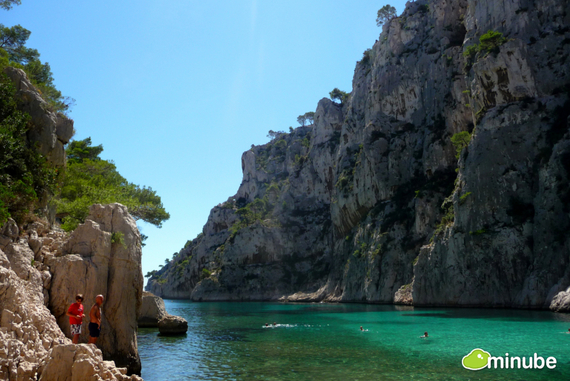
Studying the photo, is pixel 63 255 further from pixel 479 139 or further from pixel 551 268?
pixel 479 139

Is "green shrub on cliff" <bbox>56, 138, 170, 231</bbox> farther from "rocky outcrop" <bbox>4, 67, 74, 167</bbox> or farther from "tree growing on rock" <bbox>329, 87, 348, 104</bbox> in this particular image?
"tree growing on rock" <bbox>329, 87, 348, 104</bbox>

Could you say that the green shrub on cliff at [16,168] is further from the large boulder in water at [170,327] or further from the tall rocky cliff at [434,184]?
the tall rocky cliff at [434,184]

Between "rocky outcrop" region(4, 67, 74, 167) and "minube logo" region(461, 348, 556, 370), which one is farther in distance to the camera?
"rocky outcrop" region(4, 67, 74, 167)

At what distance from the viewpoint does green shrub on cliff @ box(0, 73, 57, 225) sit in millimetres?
16266

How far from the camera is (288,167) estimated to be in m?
154

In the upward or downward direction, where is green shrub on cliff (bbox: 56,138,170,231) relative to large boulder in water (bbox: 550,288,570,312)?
upward

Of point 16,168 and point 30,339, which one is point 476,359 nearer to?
point 30,339

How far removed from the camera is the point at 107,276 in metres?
18.1

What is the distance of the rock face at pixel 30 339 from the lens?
11070 mm

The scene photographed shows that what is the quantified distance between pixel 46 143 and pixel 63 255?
7902 millimetres

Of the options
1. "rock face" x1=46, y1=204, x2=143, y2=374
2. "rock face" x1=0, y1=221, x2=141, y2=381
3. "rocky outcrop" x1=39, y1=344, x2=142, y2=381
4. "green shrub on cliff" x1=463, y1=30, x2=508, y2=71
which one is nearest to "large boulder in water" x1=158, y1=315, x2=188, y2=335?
"rock face" x1=46, y1=204, x2=143, y2=374

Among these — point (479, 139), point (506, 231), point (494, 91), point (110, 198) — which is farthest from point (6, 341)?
point (494, 91)

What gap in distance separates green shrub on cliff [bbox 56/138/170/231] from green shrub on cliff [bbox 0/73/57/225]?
333 cm

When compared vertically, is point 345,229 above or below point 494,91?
below
